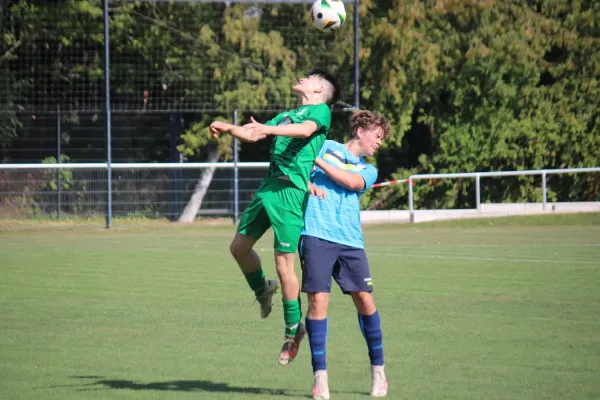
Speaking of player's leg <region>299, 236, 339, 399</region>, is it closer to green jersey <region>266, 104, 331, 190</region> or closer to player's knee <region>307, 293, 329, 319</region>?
player's knee <region>307, 293, 329, 319</region>

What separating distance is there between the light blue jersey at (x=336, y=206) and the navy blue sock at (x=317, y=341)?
20.7 inches

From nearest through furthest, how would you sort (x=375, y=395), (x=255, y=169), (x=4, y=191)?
(x=375, y=395), (x=4, y=191), (x=255, y=169)

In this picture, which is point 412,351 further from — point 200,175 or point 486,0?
point 486,0

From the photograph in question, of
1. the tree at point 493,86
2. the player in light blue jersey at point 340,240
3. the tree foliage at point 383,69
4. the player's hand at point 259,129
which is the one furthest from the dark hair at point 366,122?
the tree at point 493,86

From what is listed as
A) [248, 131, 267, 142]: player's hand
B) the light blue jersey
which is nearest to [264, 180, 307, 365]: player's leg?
the light blue jersey

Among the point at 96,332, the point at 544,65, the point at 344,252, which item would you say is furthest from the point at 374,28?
the point at 344,252

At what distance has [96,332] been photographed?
30.8ft

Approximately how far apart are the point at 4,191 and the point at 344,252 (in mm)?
19018

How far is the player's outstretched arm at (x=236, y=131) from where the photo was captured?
6289mm

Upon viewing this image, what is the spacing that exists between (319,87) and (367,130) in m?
0.56

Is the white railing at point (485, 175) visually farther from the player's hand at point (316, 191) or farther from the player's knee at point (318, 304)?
the player's knee at point (318, 304)

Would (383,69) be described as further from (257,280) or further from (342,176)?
(342,176)

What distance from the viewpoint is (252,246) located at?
24.0ft

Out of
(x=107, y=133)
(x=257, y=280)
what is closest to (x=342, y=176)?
(x=257, y=280)
